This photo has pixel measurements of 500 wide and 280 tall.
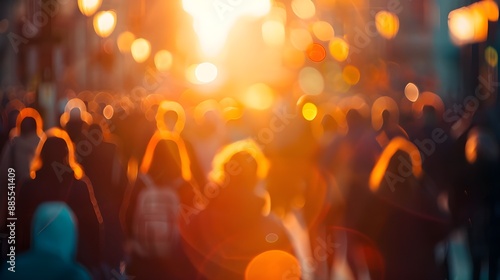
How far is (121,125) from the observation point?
36.1 feet

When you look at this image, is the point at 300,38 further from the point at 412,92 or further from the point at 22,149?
the point at 22,149

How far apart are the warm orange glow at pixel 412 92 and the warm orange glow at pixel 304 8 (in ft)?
10.3

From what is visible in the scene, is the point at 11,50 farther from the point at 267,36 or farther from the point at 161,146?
the point at 267,36

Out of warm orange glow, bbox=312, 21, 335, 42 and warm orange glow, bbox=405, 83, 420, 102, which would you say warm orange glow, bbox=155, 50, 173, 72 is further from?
warm orange glow, bbox=405, 83, 420, 102

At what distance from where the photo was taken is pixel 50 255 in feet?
19.9

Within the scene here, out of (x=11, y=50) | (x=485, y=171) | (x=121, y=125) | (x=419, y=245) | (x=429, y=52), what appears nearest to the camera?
(x=419, y=245)

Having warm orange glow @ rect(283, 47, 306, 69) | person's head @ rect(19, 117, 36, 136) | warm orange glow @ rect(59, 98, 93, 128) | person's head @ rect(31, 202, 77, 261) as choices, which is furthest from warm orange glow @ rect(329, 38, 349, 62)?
person's head @ rect(31, 202, 77, 261)

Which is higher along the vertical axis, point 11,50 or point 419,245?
point 11,50

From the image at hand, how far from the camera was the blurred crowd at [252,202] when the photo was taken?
241 inches

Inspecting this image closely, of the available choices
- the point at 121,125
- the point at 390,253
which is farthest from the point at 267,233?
the point at 121,125

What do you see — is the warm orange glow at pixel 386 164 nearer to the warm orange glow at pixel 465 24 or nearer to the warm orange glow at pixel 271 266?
the warm orange glow at pixel 271 266

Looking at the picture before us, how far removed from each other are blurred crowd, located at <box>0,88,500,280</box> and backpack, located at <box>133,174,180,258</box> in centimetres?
1

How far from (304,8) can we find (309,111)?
36.8 feet

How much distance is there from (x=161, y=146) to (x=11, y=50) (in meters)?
6.23
